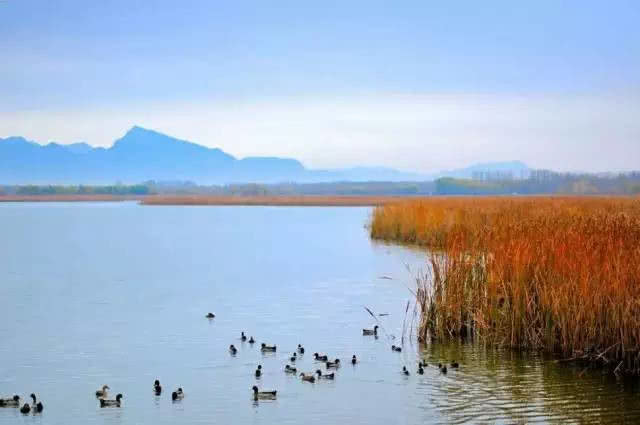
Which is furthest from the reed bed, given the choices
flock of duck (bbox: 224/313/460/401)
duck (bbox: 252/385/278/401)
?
duck (bbox: 252/385/278/401)

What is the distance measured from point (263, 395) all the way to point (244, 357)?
297 centimetres

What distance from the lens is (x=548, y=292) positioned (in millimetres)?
15117

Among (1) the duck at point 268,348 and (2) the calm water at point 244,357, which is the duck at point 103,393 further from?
(1) the duck at point 268,348

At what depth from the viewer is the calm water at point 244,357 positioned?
13227mm

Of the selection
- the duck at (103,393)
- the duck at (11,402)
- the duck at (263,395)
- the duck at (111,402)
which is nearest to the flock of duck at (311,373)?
the duck at (263,395)

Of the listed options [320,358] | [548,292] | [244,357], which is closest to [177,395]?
[244,357]

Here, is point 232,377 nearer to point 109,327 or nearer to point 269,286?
point 109,327

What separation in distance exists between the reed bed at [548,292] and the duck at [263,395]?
398cm

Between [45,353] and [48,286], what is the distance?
1195 cm

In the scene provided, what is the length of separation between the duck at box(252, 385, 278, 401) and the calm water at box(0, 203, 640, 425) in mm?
161

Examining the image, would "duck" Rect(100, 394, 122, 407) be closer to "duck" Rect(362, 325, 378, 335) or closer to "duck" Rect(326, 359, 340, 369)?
"duck" Rect(326, 359, 340, 369)

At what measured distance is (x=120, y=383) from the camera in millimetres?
15008

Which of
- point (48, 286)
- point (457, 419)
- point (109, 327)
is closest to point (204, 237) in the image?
point (48, 286)

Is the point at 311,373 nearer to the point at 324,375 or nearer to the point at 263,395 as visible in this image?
the point at 324,375
